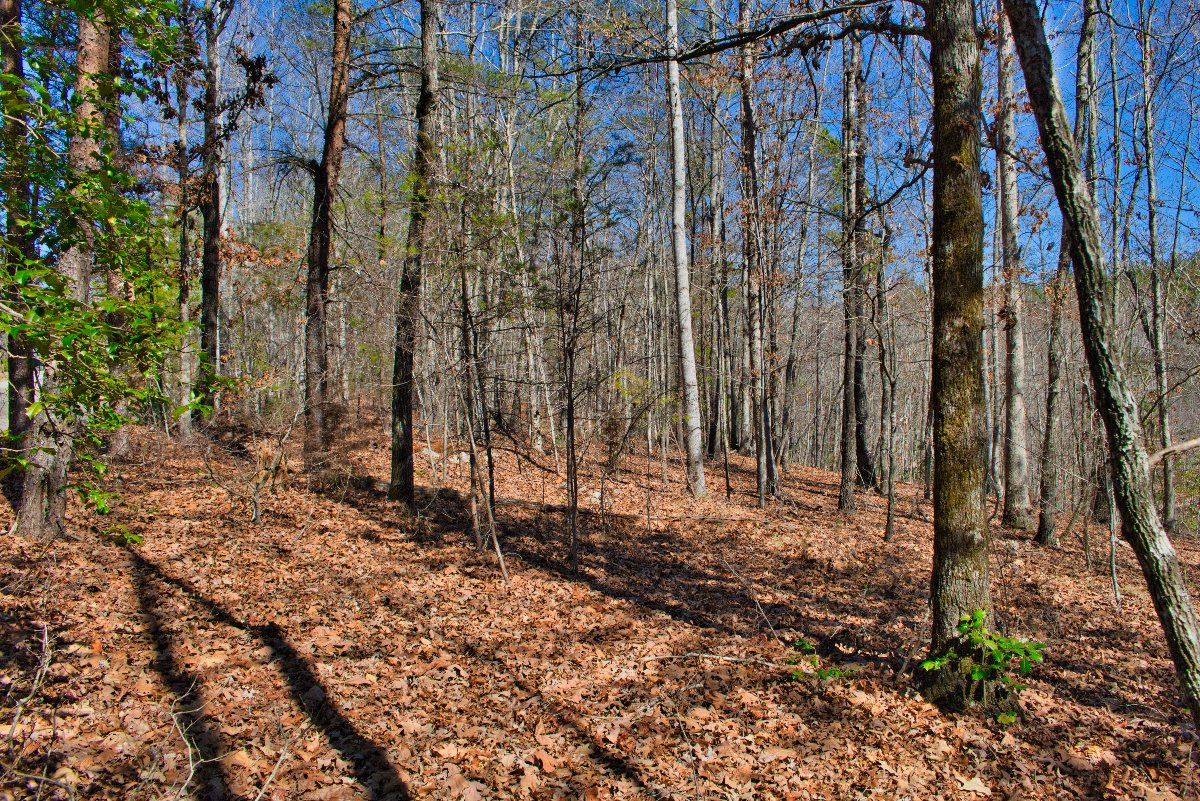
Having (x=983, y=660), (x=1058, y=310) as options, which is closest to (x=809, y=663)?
(x=983, y=660)

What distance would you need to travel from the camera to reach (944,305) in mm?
4129

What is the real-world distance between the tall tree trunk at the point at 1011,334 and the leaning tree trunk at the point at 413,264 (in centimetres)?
798

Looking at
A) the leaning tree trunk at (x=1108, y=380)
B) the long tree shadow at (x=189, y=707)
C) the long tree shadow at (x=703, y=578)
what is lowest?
the long tree shadow at (x=703, y=578)

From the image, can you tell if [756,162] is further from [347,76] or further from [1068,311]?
[347,76]

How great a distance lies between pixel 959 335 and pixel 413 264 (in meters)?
6.11

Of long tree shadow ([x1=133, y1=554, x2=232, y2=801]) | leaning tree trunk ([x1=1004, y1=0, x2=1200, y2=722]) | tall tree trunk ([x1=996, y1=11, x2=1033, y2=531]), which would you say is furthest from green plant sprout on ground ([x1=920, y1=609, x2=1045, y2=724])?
tall tree trunk ([x1=996, y1=11, x2=1033, y2=531])

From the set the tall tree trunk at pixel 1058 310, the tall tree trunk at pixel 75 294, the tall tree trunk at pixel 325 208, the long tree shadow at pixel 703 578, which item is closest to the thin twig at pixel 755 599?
the long tree shadow at pixel 703 578

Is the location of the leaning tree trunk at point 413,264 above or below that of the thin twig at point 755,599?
above

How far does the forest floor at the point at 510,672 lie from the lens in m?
3.49

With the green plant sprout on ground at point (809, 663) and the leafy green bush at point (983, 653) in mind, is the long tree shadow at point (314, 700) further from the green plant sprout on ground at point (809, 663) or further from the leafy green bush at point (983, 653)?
the leafy green bush at point (983, 653)

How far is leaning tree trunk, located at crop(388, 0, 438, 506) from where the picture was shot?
23.1 ft

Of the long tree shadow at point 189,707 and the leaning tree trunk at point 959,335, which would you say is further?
the leaning tree trunk at point 959,335

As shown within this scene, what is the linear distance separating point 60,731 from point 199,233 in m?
14.6

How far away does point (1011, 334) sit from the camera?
9242mm
